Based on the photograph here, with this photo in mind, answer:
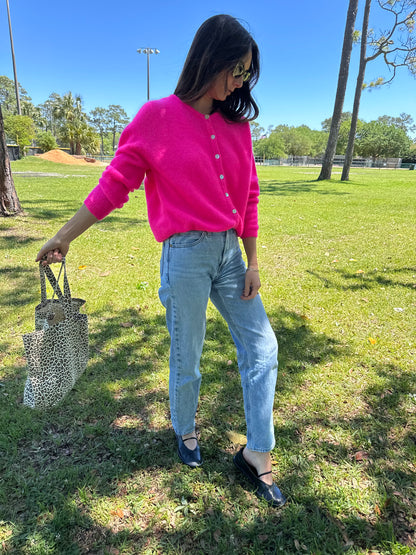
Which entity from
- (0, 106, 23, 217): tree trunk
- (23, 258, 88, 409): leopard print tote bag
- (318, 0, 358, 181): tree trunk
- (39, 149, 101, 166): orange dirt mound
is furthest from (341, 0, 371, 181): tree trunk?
(39, 149, 101, 166): orange dirt mound

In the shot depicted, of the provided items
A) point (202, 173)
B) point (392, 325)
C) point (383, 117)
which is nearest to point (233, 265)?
point (202, 173)

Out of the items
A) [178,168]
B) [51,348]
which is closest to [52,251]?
[51,348]

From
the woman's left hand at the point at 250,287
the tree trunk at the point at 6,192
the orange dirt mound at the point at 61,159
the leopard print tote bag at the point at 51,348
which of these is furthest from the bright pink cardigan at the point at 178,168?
the orange dirt mound at the point at 61,159

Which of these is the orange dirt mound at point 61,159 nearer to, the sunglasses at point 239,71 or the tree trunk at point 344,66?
the tree trunk at point 344,66

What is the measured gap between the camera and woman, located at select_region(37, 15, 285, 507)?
1469 mm

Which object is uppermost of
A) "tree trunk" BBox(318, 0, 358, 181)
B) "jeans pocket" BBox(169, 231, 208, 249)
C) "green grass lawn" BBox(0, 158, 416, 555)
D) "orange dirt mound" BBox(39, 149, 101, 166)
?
"tree trunk" BBox(318, 0, 358, 181)

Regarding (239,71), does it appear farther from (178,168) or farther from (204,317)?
(204,317)

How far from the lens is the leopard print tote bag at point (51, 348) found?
5.70 feet

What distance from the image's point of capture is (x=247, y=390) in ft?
5.89

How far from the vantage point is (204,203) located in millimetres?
1527

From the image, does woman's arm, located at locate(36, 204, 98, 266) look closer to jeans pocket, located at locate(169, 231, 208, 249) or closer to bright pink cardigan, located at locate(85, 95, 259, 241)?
bright pink cardigan, located at locate(85, 95, 259, 241)

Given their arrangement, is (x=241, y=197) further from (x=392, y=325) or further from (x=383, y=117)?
(x=383, y=117)

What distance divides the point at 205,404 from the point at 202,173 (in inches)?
63.9

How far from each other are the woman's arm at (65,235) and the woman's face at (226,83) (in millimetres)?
706
